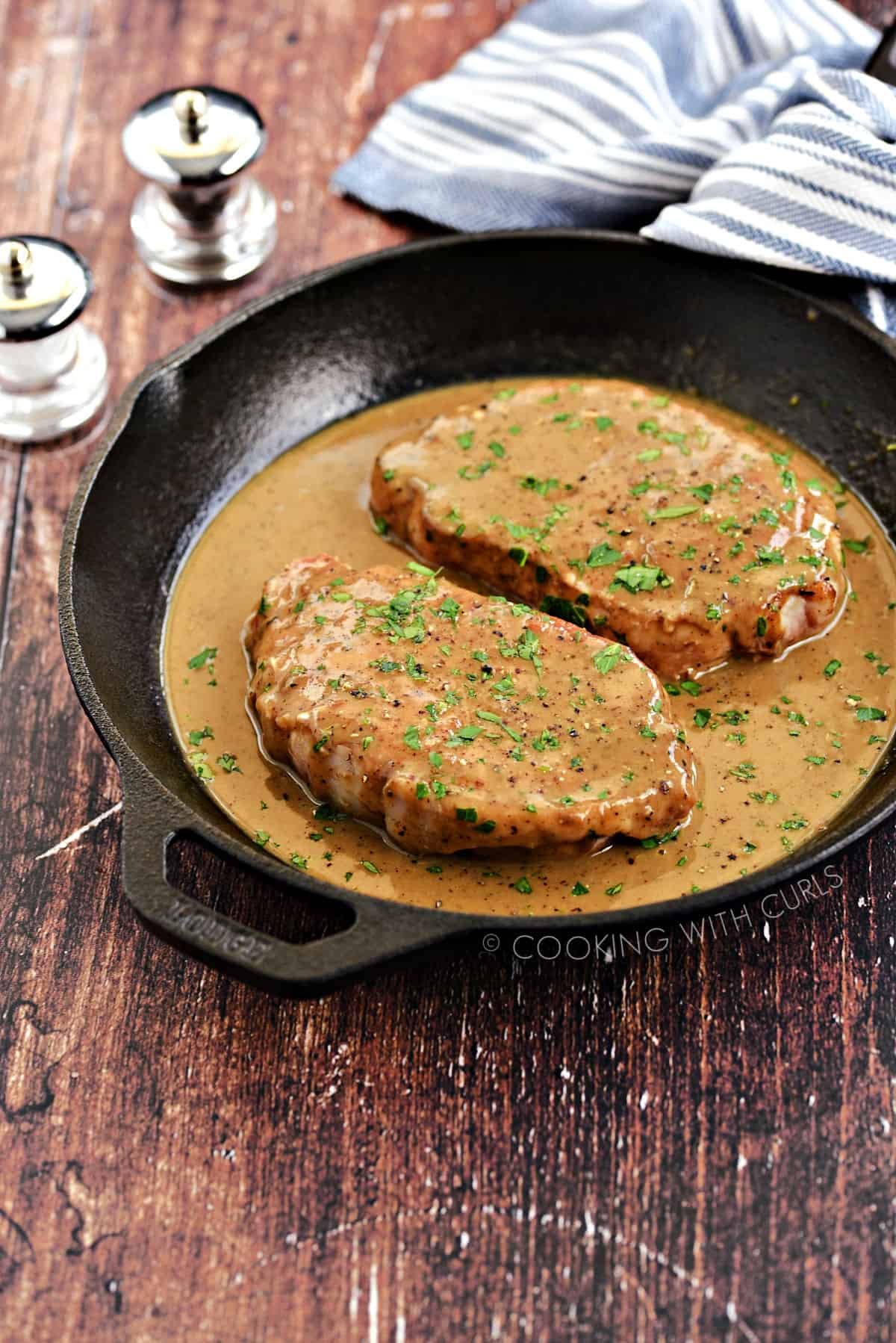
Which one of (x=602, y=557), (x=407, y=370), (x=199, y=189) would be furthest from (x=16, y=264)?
(x=602, y=557)

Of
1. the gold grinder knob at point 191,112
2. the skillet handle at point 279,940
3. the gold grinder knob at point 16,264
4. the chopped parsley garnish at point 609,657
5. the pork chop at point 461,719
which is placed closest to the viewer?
the skillet handle at point 279,940

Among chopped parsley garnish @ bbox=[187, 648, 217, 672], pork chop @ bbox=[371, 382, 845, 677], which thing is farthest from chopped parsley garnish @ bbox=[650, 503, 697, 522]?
chopped parsley garnish @ bbox=[187, 648, 217, 672]

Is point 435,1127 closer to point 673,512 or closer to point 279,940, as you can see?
point 279,940

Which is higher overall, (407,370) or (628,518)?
(628,518)

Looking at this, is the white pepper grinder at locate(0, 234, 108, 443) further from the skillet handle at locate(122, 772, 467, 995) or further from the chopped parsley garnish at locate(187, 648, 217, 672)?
the skillet handle at locate(122, 772, 467, 995)

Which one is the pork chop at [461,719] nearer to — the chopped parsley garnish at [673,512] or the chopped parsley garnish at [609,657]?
the chopped parsley garnish at [609,657]

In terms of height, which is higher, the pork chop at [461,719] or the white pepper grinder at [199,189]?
the white pepper grinder at [199,189]

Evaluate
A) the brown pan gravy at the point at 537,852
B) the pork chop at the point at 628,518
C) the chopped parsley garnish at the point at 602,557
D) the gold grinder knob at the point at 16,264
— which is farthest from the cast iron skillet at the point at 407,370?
the chopped parsley garnish at the point at 602,557
